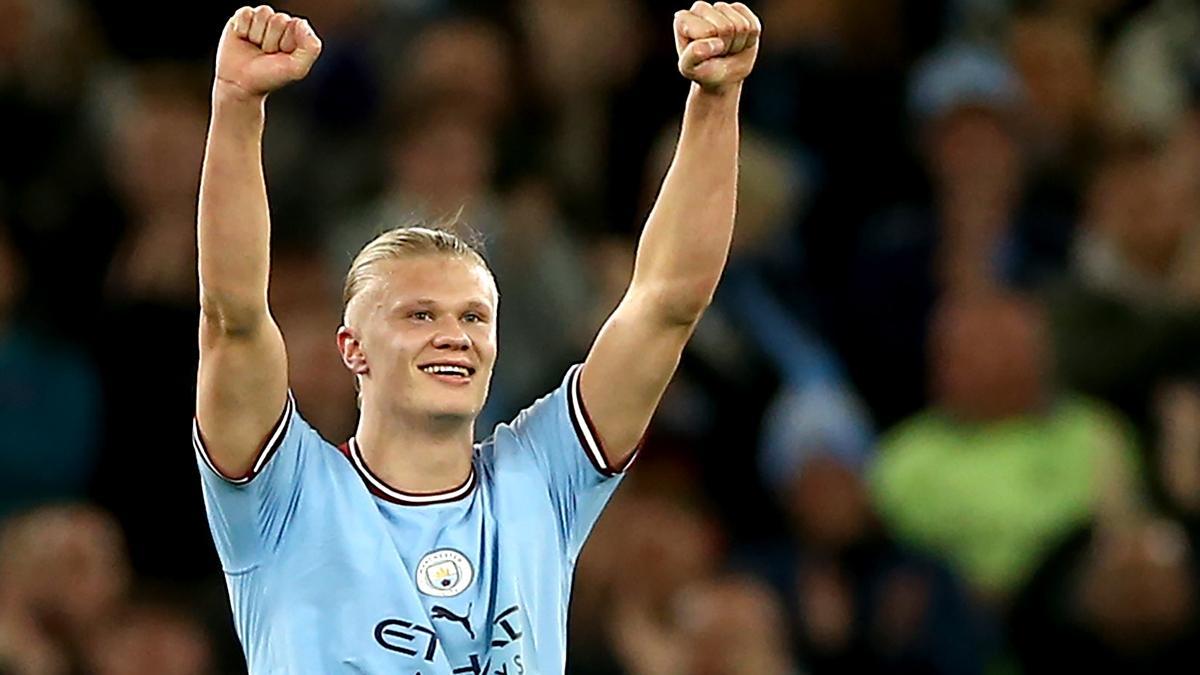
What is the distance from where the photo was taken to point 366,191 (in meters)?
10.5

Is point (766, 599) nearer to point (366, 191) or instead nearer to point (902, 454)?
point (902, 454)

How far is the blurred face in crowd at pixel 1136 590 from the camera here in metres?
9.27

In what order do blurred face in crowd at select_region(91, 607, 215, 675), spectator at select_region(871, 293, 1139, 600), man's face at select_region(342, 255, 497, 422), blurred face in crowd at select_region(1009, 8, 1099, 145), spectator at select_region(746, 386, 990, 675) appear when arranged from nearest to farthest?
man's face at select_region(342, 255, 497, 422), blurred face in crowd at select_region(91, 607, 215, 675), spectator at select_region(746, 386, 990, 675), spectator at select_region(871, 293, 1139, 600), blurred face in crowd at select_region(1009, 8, 1099, 145)

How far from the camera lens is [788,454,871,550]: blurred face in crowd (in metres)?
9.52

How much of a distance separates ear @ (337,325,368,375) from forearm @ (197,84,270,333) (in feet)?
1.41

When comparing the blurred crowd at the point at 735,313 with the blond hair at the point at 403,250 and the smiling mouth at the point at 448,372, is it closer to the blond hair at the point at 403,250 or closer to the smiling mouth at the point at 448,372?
the blond hair at the point at 403,250

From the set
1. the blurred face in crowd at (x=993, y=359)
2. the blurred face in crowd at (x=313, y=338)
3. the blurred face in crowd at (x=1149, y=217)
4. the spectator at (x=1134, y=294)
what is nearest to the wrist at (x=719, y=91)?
→ the blurred face in crowd at (x=313, y=338)

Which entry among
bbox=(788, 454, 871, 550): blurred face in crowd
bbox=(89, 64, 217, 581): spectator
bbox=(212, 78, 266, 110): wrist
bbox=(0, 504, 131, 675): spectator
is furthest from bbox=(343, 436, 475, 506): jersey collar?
bbox=(788, 454, 871, 550): blurred face in crowd

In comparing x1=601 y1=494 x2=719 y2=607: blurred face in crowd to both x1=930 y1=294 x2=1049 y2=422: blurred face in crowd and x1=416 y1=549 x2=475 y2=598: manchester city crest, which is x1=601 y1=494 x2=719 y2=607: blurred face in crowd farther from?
x1=416 y1=549 x2=475 y2=598: manchester city crest

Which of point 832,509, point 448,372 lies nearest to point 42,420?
point 832,509

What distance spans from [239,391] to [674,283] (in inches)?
39.8

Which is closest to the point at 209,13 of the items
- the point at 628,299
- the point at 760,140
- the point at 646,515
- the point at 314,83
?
the point at 314,83

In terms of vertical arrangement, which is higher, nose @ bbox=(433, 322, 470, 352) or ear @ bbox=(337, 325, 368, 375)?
nose @ bbox=(433, 322, 470, 352)

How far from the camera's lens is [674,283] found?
553 cm
